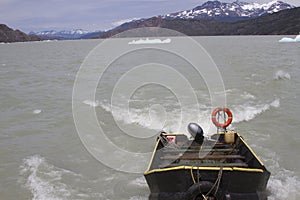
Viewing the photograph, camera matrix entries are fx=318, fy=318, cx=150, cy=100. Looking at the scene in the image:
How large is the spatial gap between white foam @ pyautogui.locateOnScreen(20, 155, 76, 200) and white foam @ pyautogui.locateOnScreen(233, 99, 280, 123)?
7.88 metres

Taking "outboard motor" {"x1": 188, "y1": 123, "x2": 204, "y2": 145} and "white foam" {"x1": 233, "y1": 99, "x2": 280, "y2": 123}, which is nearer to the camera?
"outboard motor" {"x1": 188, "y1": 123, "x2": 204, "y2": 145}

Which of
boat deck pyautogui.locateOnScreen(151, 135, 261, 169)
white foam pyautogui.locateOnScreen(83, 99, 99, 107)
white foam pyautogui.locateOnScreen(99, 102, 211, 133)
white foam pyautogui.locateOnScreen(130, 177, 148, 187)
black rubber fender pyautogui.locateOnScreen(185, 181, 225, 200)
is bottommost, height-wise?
white foam pyautogui.locateOnScreen(83, 99, 99, 107)

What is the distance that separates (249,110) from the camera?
1480cm

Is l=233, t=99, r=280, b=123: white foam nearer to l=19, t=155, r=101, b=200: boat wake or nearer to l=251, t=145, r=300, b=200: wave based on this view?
l=251, t=145, r=300, b=200: wave

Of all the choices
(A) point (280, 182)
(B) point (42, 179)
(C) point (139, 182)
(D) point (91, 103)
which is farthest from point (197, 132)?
(D) point (91, 103)

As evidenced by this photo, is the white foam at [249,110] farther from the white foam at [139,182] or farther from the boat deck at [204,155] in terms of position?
the white foam at [139,182]

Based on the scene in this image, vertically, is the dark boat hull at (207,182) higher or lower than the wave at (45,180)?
higher

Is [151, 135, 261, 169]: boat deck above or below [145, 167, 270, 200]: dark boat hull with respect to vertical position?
below

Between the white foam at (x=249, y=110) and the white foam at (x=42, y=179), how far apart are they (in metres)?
7.88

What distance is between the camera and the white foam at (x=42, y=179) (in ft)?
26.9

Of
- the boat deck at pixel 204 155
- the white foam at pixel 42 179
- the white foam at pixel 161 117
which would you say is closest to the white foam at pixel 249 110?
the white foam at pixel 161 117

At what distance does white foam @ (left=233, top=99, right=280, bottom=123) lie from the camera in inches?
551

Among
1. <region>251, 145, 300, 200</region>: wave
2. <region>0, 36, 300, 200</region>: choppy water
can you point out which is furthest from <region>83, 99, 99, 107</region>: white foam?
<region>251, 145, 300, 200</region>: wave

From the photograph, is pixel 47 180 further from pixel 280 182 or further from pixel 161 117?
pixel 161 117
